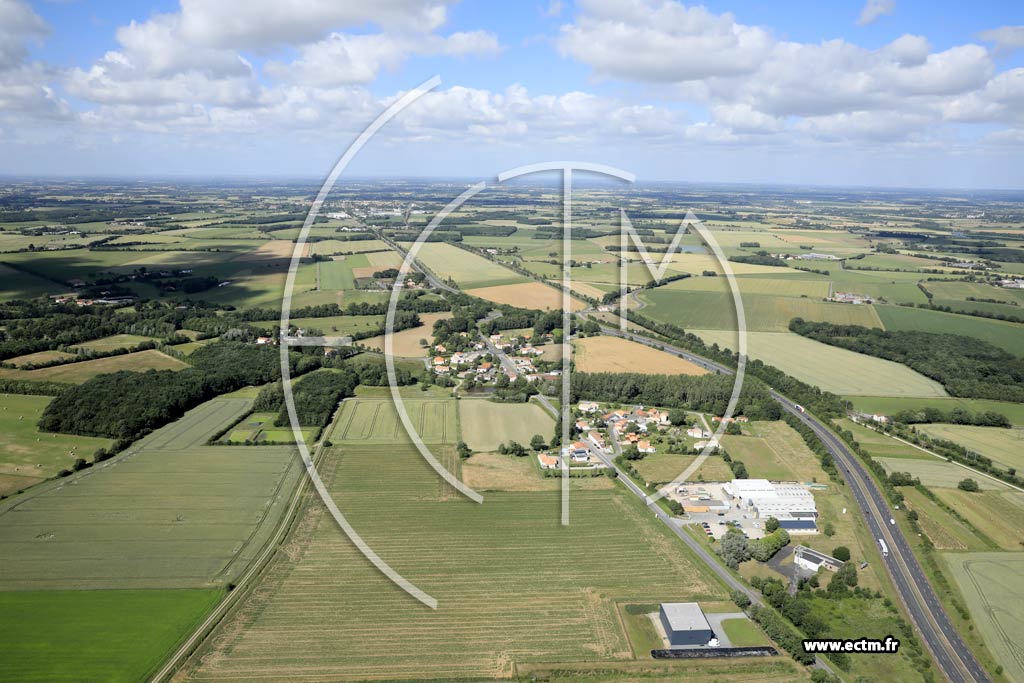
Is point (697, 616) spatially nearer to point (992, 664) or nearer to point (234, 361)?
point (992, 664)

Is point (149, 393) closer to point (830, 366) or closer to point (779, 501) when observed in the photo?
point (779, 501)

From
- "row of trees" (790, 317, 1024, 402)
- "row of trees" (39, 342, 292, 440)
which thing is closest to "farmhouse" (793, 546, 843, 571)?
"row of trees" (790, 317, 1024, 402)

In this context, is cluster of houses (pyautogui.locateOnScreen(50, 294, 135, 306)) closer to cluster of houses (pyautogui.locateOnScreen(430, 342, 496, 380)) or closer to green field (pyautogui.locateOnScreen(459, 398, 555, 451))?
cluster of houses (pyautogui.locateOnScreen(430, 342, 496, 380))

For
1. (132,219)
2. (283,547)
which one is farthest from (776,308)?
(132,219)

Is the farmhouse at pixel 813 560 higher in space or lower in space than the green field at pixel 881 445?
lower

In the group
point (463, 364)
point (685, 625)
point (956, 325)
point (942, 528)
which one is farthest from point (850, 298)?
point (685, 625)

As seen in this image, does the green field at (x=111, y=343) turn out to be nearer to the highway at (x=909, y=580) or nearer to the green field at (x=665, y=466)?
the green field at (x=665, y=466)

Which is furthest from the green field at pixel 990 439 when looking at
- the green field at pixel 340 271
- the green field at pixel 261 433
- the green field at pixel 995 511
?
the green field at pixel 340 271
